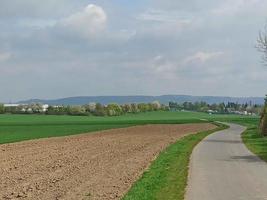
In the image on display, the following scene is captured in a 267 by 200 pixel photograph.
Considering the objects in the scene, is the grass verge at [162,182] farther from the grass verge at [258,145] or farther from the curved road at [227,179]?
the grass verge at [258,145]

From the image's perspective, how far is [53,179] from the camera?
17781 mm

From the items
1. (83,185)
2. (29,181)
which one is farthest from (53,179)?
(83,185)

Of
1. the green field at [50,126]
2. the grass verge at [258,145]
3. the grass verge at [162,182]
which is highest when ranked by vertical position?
the grass verge at [162,182]

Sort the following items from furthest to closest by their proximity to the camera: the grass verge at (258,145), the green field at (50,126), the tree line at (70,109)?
the tree line at (70,109) < the green field at (50,126) < the grass verge at (258,145)

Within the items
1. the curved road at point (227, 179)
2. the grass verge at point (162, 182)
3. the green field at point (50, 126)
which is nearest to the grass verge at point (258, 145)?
the curved road at point (227, 179)

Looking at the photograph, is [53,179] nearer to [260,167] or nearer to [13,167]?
[13,167]

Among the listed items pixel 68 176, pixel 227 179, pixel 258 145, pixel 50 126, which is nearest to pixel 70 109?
pixel 50 126

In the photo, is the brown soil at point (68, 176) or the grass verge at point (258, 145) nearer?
the brown soil at point (68, 176)

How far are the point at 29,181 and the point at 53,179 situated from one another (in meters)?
0.81

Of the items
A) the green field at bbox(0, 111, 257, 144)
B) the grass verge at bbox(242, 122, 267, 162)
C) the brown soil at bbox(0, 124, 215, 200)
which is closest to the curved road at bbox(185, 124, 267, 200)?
the brown soil at bbox(0, 124, 215, 200)

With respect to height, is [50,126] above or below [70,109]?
below

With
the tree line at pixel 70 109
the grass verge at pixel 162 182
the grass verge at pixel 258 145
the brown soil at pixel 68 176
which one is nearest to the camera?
the grass verge at pixel 162 182

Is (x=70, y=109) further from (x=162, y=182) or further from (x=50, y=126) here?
(x=162, y=182)

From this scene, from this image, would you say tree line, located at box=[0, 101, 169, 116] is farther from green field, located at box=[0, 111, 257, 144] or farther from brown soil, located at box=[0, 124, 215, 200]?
brown soil, located at box=[0, 124, 215, 200]
